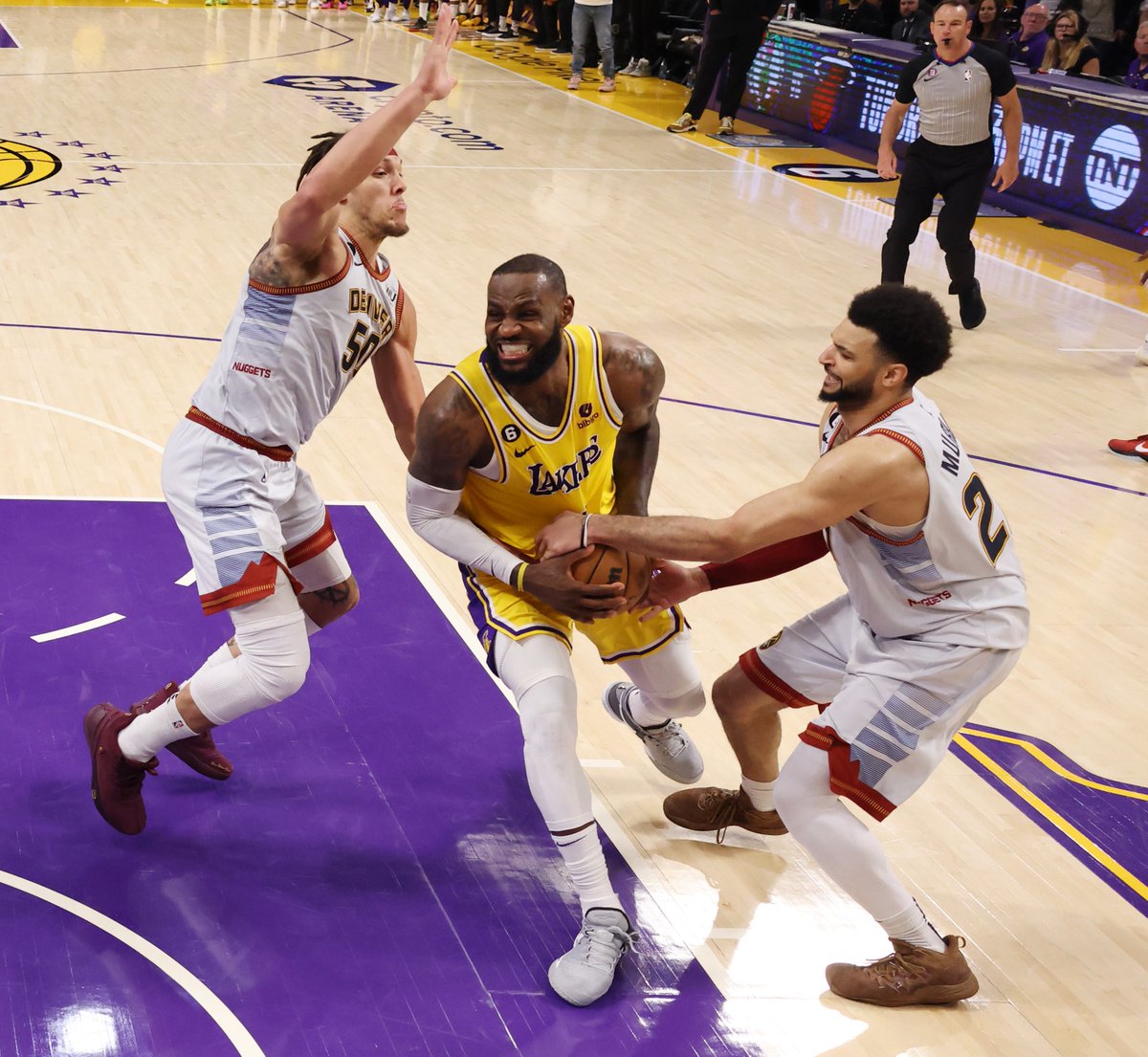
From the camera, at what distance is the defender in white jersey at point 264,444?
376 cm

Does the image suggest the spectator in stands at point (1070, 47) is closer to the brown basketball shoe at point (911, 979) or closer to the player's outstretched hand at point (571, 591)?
the player's outstretched hand at point (571, 591)

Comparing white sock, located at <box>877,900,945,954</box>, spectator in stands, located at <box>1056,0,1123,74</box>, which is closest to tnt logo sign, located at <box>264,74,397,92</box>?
spectator in stands, located at <box>1056,0,1123,74</box>

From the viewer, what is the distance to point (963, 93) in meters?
9.23

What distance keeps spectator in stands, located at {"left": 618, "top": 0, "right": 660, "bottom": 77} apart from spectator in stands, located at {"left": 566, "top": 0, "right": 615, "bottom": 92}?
1.36 m

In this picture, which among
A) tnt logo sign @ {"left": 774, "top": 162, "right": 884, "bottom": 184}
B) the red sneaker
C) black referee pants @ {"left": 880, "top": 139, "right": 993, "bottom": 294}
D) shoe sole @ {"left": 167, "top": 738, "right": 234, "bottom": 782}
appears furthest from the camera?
tnt logo sign @ {"left": 774, "top": 162, "right": 884, "bottom": 184}

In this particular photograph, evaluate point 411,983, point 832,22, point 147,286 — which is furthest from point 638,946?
point 832,22

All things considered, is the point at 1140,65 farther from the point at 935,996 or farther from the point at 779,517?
the point at 935,996

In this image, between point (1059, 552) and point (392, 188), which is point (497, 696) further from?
point (1059, 552)

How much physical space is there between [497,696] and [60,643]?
1.53m

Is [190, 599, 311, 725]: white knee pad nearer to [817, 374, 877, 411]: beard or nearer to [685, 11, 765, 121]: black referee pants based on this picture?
[817, 374, 877, 411]: beard

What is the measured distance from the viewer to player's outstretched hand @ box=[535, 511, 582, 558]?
3719 mm

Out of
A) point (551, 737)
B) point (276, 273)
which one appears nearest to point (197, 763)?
point (551, 737)

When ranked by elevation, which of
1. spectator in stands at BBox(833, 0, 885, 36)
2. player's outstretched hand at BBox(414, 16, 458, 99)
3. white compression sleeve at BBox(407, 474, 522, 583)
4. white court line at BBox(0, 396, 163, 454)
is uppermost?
spectator in stands at BBox(833, 0, 885, 36)

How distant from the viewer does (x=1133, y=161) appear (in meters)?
12.4
